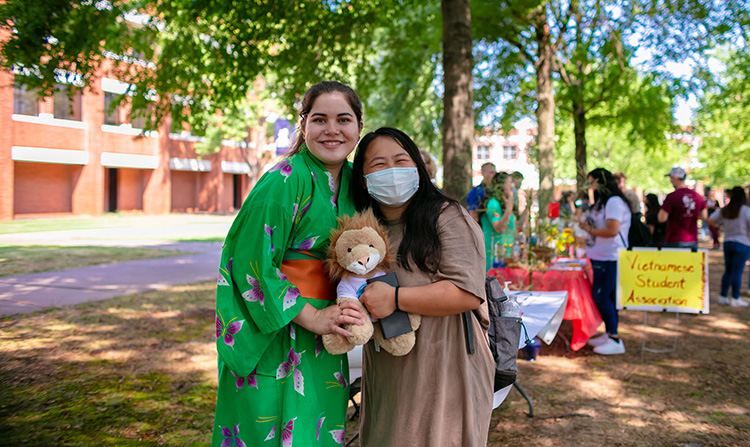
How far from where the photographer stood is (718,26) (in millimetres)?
10516

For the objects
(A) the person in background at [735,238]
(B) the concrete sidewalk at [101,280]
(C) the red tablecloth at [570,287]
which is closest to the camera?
(C) the red tablecloth at [570,287]

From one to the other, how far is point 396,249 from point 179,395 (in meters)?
3.27

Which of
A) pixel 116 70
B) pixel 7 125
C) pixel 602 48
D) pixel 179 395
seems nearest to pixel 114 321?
pixel 179 395

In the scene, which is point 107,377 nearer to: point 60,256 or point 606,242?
point 606,242

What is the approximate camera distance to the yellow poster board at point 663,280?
18.2ft

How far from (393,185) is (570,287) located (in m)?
4.12

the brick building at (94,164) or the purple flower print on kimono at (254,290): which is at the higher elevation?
the brick building at (94,164)

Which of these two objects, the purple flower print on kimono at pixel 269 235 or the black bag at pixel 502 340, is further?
the black bag at pixel 502 340

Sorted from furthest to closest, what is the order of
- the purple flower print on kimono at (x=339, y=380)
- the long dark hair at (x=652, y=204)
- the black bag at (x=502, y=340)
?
the long dark hair at (x=652, y=204), the black bag at (x=502, y=340), the purple flower print on kimono at (x=339, y=380)

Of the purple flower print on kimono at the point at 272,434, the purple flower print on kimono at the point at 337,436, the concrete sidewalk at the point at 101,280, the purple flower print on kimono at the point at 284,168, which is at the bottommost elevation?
the concrete sidewalk at the point at 101,280

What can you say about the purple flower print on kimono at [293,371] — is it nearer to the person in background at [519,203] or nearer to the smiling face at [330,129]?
the smiling face at [330,129]

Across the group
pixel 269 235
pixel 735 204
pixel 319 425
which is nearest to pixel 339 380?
pixel 319 425

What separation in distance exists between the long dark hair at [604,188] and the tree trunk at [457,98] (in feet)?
5.01

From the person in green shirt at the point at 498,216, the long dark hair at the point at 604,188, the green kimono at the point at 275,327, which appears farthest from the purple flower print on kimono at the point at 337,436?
the long dark hair at the point at 604,188
